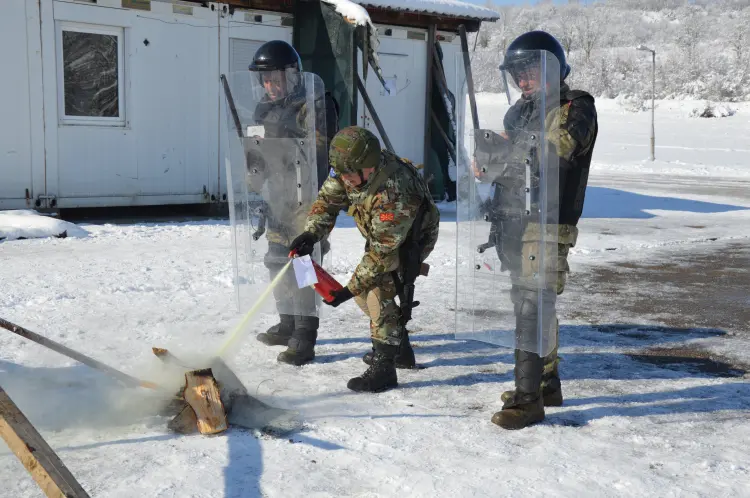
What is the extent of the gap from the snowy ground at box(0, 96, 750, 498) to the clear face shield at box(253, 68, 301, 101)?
1.44 m

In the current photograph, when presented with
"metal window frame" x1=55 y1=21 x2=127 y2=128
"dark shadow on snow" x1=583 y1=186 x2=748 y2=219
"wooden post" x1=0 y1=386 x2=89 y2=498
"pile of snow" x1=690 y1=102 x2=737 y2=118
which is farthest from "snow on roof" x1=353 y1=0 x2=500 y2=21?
"pile of snow" x1=690 y1=102 x2=737 y2=118

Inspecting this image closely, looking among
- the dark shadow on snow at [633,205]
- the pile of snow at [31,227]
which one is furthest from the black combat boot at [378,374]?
the dark shadow on snow at [633,205]

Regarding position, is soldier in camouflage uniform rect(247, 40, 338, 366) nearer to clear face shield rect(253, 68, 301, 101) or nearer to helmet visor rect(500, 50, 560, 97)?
clear face shield rect(253, 68, 301, 101)

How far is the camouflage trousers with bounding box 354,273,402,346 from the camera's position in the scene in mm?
4445

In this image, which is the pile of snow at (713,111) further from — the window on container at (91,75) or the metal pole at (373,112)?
the window on container at (91,75)

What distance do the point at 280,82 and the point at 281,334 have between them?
1690mm

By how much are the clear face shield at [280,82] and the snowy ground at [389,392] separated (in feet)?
4.72

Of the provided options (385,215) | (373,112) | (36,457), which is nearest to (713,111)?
(373,112)

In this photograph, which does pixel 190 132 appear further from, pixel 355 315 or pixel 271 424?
pixel 271 424

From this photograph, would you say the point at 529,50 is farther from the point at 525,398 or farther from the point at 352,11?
the point at 352,11

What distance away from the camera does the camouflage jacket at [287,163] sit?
509 centimetres

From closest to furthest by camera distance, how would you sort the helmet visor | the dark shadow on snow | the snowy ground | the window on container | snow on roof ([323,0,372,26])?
the snowy ground → the helmet visor → the window on container → snow on roof ([323,0,372,26]) → the dark shadow on snow

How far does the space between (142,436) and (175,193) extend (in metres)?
8.05

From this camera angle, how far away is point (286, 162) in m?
5.14
